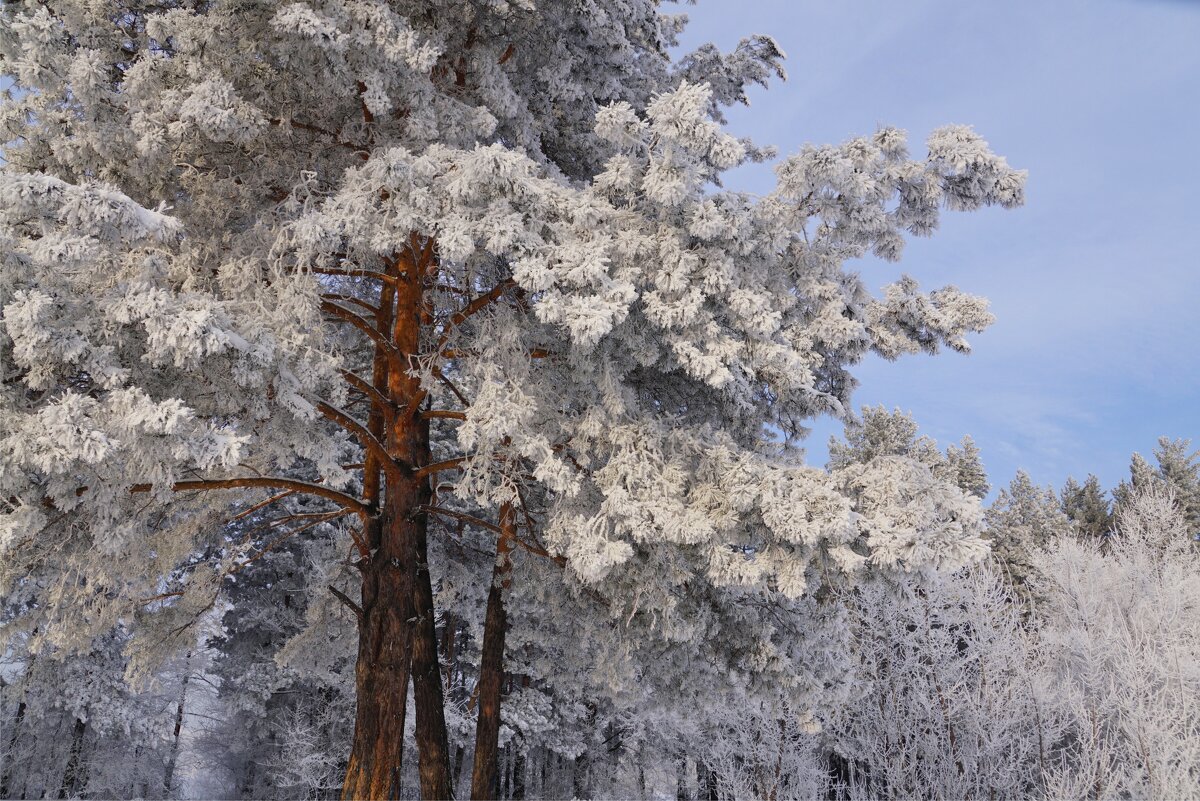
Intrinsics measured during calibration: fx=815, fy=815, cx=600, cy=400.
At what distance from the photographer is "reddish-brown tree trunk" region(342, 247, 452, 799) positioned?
7098 millimetres

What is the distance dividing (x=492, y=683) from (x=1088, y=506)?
3483 centimetres

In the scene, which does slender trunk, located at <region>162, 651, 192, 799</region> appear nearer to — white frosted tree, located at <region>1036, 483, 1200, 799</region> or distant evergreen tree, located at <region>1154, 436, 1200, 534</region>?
white frosted tree, located at <region>1036, 483, 1200, 799</region>

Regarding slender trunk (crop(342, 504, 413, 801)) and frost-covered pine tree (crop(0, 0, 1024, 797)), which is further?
slender trunk (crop(342, 504, 413, 801))

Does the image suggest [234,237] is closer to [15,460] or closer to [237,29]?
[237,29]

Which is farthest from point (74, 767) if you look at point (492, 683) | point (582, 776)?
point (492, 683)

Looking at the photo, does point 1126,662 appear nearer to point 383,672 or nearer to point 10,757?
point 383,672

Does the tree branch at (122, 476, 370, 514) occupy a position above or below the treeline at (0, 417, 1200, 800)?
above

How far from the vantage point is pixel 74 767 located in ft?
53.9

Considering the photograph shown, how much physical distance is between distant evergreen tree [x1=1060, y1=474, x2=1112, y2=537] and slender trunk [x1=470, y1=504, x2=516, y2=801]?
31316 millimetres

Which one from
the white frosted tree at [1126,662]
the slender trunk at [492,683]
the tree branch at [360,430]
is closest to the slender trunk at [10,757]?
the slender trunk at [492,683]

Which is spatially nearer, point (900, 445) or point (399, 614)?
point (399, 614)

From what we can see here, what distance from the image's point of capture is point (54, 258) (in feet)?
15.5

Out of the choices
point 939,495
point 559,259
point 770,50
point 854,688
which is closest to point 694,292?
point 559,259

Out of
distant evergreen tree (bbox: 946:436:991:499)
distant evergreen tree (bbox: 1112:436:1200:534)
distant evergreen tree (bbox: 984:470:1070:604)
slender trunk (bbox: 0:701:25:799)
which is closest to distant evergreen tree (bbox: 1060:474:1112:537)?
distant evergreen tree (bbox: 1112:436:1200:534)
